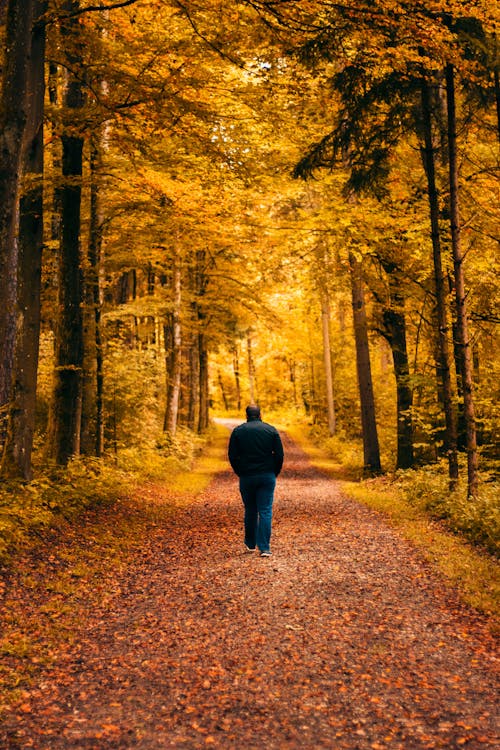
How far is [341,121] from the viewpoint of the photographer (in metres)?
12.0

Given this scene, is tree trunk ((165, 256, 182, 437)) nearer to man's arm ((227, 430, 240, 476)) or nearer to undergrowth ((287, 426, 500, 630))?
undergrowth ((287, 426, 500, 630))

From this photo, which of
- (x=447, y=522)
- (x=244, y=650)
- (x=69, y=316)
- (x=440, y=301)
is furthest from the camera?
(x=69, y=316)

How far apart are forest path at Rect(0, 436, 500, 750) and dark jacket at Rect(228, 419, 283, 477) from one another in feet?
3.93

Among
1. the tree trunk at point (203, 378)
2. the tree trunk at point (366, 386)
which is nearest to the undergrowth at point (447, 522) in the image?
the tree trunk at point (366, 386)

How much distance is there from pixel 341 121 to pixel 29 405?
7801 mm

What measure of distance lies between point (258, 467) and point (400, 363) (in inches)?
397

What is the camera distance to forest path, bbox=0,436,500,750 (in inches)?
155

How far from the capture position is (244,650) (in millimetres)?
5219

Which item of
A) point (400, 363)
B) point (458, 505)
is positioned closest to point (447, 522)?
point (458, 505)

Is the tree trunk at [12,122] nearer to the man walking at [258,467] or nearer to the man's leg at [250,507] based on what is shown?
the man walking at [258,467]

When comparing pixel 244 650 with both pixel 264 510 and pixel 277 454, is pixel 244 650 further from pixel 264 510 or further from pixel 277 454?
pixel 277 454

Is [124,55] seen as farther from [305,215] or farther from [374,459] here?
[374,459]

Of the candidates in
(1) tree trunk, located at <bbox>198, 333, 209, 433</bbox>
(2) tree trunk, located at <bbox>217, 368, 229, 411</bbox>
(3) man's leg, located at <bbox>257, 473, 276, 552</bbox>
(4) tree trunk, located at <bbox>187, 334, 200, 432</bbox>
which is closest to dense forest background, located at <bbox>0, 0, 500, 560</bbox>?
(3) man's leg, located at <bbox>257, 473, 276, 552</bbox>

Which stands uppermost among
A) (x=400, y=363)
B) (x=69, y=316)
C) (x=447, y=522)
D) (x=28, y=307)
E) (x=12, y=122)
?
(x=12, y=122)
